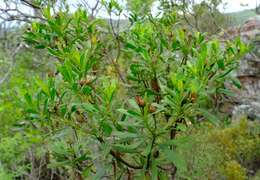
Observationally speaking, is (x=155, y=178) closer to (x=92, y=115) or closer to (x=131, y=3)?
(x=92, y=115)

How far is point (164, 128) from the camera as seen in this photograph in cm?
159

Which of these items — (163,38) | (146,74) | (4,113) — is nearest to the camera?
(146,74)

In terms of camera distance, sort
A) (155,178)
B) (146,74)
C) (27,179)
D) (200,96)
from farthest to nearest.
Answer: (27,179)
(146,74)
(155,178)
(200,96)

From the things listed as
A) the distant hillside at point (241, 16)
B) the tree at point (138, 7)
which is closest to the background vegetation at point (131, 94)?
the tree at point (138, 7)

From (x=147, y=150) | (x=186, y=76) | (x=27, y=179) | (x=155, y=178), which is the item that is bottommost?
(x=27, y=179)

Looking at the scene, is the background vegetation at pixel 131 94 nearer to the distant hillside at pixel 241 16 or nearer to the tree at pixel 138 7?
the tree at pixel 138 7

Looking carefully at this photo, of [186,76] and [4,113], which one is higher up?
[186,76]

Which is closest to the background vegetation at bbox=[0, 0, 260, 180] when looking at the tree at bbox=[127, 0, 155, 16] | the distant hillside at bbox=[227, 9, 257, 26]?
the tree at bbox=[127, 0, 155, 16]

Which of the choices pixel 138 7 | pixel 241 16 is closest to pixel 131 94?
pixel 138 7

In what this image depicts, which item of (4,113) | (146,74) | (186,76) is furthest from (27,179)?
(186,76)

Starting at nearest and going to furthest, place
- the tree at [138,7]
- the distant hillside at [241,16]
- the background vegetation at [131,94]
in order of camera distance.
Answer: the background vegetation at [131,94] → the tree at [138,7] → the distant hillside at [241,16]

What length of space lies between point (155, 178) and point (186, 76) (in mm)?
405

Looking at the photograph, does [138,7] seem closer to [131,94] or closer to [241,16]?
[131,94]

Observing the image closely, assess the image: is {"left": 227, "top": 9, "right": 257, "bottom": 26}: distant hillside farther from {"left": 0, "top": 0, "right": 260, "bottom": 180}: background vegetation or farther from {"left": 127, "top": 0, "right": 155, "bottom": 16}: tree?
{"left": 0, "top": 0, "right": 260, "bottom": 180}: background vegetation
